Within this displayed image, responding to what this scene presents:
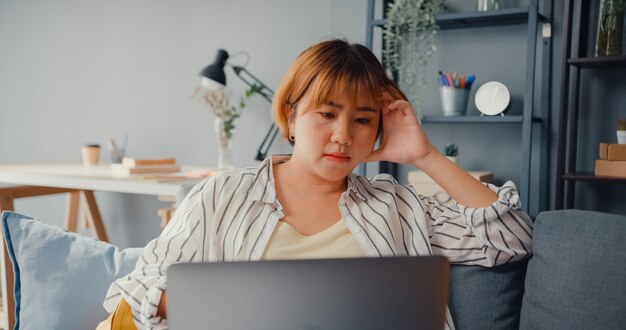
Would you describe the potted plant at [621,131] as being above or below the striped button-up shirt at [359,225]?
above

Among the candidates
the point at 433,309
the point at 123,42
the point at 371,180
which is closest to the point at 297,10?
the point at 123,42

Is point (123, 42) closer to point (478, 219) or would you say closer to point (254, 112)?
point (254, 112)

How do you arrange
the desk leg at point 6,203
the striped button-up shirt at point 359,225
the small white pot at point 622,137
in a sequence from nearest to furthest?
the striped button-up shirt at point 359,225 → the desk leg at point 6,203 → the small white pot at point 622,137

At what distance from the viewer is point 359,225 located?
1.32m

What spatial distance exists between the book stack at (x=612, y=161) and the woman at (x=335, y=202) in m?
1.22

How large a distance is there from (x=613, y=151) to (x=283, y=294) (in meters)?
2.03

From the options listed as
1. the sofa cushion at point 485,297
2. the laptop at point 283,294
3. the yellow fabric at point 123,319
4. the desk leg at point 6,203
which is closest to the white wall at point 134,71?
the desk leg at point 6,203

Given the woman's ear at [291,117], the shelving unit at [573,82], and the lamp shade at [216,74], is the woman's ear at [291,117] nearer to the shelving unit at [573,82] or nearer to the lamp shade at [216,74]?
the shelving unit at [573,82]

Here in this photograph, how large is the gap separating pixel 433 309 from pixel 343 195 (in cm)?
57

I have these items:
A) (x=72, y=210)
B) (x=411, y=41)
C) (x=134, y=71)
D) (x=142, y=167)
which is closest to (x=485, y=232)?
(x=411, y=41)

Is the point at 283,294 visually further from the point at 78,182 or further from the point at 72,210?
the point at 72,210

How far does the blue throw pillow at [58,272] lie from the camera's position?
1421mm

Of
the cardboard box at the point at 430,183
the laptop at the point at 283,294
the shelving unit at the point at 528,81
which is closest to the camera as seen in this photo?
the laptop at the point at 283,294

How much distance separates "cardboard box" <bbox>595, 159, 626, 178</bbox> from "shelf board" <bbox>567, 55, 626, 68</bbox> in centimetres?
38
